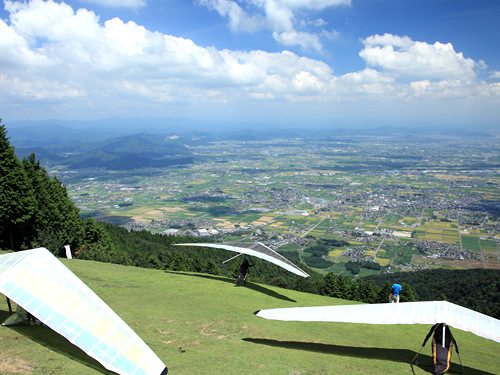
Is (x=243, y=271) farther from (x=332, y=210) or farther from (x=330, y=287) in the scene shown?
(x=332, y=210)

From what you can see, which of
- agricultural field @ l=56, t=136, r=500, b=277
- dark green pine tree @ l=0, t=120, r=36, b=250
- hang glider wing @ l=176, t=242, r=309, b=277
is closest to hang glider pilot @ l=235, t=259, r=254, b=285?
hang glider wing @ l=176, t=242, r=309, b=277

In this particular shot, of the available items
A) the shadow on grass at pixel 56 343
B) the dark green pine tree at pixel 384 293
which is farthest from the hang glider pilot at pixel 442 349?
the dark green pine tree at pixel 384 293

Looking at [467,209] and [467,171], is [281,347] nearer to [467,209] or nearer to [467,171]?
[467,209]

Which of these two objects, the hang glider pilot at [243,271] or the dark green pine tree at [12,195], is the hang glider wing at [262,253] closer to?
the hang glider pilot at [243,271]

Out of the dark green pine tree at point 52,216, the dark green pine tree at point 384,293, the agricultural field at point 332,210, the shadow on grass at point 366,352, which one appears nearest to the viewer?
the shadow on grass at point 366,352

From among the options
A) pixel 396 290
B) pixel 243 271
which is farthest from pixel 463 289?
pixel 243 271

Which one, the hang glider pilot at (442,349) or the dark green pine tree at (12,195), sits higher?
the dark green pine tree at (12,195)
